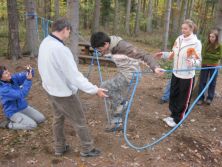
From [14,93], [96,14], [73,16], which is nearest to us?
[14,93]

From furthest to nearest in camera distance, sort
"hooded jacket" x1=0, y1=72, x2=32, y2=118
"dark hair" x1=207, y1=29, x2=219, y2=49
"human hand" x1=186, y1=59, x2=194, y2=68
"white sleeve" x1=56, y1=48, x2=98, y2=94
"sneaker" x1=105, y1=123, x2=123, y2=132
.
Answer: "dark hair" x1=207, y1=29, x2=219, y2=49 → "sneaker" x1=105, y1=123, x2=123, y2=132 → "human hand" x1=186, y1=59, x2=194, y2=68 → "hooded jacket" x1=0, y1=72, x2=32, y2=118 → "white sleeve" x1=56, y1=48, x2=98, y2=94

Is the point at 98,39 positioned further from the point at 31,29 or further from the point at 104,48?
the point at 31,29

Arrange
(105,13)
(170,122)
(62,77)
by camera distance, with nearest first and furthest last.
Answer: (62,77) → (170,122) → (105,13)

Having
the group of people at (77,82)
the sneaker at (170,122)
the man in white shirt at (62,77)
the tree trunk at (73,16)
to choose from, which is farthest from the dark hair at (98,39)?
the sneaker at (170,122)

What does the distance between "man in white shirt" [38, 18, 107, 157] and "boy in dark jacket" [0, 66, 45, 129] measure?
0.83 meters

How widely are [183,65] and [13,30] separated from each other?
496 centimetres

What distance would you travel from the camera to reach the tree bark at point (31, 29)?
6.93 meters

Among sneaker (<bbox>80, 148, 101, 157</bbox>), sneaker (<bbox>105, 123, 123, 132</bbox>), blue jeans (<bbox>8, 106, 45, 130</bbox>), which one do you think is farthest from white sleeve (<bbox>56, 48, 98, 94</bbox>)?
blue jeans (<bbox>8, 106, 45, 130</bbox>)

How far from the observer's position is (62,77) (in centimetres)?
273

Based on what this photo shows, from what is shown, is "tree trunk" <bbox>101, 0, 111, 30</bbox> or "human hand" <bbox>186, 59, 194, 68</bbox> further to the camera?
"tree trunk" <bbox>101, 0, 111, 30</bbox>

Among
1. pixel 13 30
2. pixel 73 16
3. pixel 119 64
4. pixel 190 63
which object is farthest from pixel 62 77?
pixel 13 30

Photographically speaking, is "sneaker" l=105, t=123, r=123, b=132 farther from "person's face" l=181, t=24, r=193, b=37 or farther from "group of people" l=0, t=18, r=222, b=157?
"person's face" l=181, t=24, r=193, b=37

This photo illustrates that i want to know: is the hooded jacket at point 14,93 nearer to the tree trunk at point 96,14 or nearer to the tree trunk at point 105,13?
the tree trunk at point 96,14

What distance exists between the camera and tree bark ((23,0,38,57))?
693cm
